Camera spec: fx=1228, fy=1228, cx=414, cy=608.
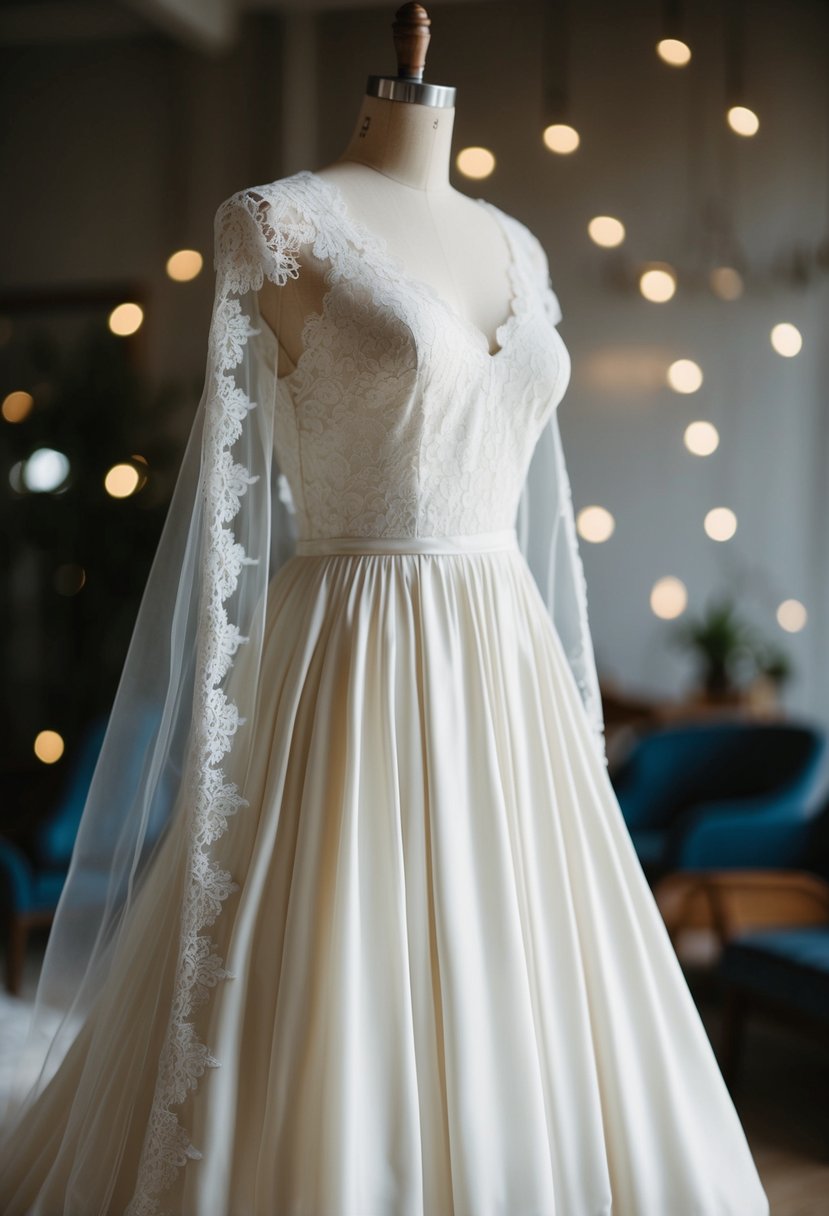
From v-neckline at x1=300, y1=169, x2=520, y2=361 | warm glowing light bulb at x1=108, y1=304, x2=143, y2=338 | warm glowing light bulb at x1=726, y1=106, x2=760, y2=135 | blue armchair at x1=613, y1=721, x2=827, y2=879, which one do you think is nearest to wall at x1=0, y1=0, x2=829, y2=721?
warm glowing light bulb at x1=108, y1=304, x2=143, y2=338

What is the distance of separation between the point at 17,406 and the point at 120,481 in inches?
18.5

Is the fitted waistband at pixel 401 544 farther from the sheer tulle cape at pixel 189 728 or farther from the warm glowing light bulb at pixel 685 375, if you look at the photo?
the warm glowing light bulb at pixel 685 375

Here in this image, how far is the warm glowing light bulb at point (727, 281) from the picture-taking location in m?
4.89

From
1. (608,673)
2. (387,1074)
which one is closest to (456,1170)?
(387,1074)

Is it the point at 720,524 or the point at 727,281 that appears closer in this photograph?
the point at 720,524

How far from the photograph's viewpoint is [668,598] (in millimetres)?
4945

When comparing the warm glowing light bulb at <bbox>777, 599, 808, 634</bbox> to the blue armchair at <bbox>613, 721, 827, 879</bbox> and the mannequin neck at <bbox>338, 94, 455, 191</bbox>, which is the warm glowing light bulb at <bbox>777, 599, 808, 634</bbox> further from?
the mannequin neck at <bbox>338, 94, 455, 191</bbox>

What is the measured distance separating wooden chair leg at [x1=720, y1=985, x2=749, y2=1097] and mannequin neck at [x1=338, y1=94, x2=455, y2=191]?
1929mm

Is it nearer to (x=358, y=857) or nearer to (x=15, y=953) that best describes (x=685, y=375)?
(x=15, y=953)

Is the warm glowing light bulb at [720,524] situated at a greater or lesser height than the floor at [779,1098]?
greater

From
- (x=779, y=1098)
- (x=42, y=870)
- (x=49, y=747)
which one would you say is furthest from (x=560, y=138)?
(x=49, y=747)

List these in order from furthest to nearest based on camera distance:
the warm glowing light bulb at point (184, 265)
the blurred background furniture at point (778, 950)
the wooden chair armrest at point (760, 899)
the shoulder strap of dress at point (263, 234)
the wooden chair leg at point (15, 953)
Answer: the warm glowing light bulb at point (184, 265), the wooden chair leg at point (15, 953), the wooden chair armrest at point (760, 899), the blurred background furniture at point (778, 950), the shoulder strap of dress at point (263, 234)

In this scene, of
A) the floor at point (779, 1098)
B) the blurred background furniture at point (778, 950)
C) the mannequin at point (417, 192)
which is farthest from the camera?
the blurred background furniture at point (778, 950)

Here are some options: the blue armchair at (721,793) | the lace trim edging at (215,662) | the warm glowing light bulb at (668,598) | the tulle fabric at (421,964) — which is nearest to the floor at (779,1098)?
the blue armchair at (721,793)
